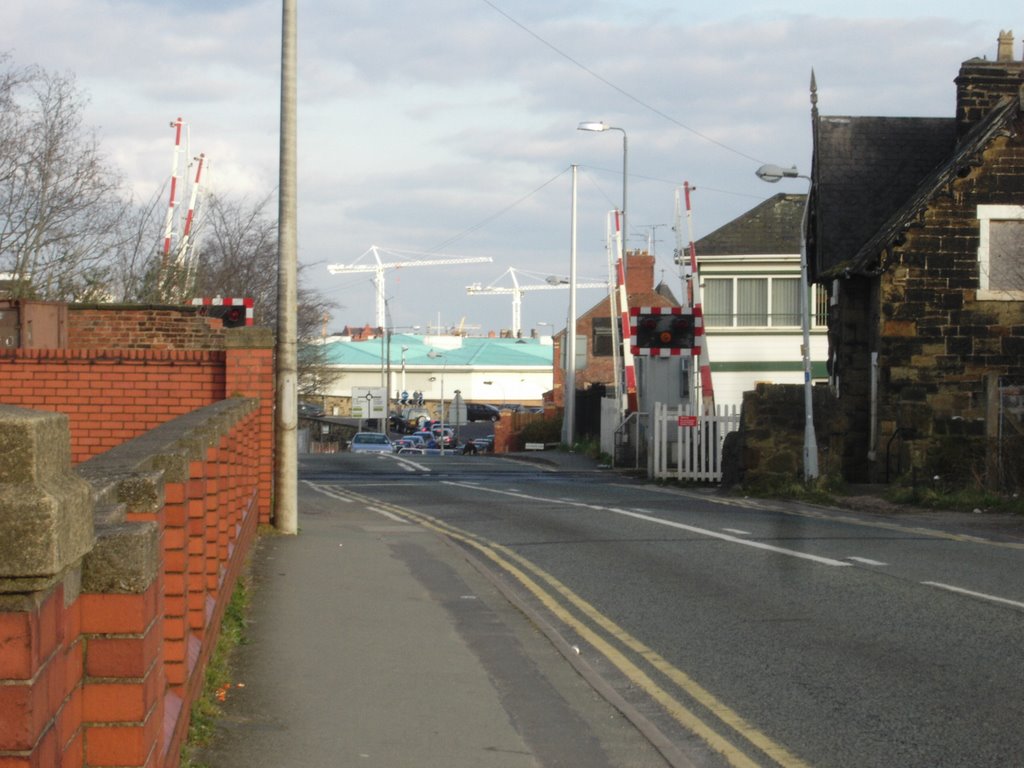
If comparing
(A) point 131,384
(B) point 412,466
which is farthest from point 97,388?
(B) point 412,466

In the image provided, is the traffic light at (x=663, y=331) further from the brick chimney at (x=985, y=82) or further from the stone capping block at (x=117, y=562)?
the stone capping block at (x=117, y=562)

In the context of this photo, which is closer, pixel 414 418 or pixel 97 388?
pixel 97 388

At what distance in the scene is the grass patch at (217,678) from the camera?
245 inches

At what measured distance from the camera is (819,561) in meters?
13.5

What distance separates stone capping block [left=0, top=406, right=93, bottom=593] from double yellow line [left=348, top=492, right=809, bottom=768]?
4449 millimetres

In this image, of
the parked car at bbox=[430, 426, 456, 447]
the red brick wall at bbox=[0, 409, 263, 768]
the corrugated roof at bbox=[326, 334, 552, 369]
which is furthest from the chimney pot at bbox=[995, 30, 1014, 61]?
the corrugated roof at bbox=[326, 334, 552, 369]

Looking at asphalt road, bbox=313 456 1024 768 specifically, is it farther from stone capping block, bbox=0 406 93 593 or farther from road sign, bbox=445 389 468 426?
road sign, bbox=445 389 468 426

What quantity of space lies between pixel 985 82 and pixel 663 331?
27.9ft

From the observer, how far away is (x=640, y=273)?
221ft

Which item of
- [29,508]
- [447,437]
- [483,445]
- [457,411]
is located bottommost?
[483,445]

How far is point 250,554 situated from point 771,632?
575 cm

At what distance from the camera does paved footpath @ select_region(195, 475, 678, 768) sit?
6.38 m

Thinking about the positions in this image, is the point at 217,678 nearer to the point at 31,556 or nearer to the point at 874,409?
the point at 31,556

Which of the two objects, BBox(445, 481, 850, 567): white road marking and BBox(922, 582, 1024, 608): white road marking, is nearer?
BBox(922, 582, 1024, 608): white road marking
